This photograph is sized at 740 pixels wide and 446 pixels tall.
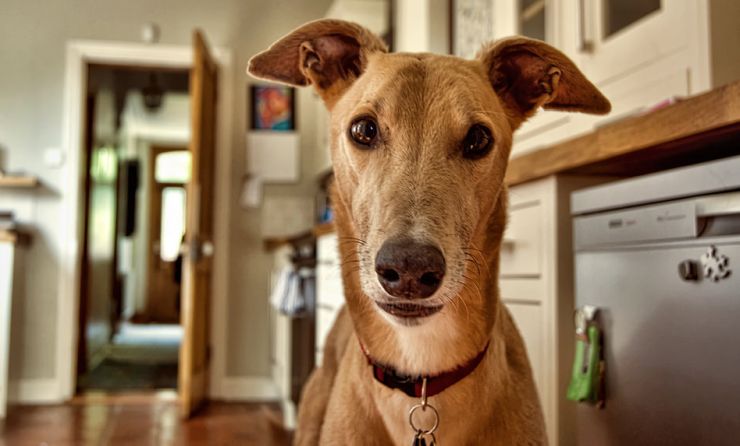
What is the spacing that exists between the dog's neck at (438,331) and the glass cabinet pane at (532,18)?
4.77 feet

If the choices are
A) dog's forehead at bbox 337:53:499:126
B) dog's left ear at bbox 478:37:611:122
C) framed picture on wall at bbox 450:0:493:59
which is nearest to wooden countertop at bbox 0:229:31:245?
framed picture on wall at bbox 450:0:493:59

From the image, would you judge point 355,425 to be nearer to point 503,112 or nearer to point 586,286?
point 586,286

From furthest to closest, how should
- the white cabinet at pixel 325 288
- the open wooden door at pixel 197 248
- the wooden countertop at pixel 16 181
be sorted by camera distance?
the wooden countertop at pixel 16 181 < the open wooden door at pixel 197 248 < the white cabinet at pixel 325 288

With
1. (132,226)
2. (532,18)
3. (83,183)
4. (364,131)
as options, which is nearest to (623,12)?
(532,18)

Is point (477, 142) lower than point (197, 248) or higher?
higher

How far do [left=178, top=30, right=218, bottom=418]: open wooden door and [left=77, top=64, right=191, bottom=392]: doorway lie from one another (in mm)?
360

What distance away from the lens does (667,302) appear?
3.27 feet

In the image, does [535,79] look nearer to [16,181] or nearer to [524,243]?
[524,243]

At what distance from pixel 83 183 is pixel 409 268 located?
445 centimetres

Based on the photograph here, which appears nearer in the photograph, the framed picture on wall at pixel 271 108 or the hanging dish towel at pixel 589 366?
the hanging dish towel at pixel 589 366

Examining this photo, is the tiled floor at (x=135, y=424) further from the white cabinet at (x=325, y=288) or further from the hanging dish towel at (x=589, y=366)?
the hanging dish towel at (x=589, y=366)

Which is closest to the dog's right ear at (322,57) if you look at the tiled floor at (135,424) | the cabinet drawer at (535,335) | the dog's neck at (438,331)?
the dog's neck at (438,331)

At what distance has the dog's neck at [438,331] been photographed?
1060mm

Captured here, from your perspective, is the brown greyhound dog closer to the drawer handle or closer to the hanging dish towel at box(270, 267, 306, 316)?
the drawer handle
